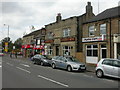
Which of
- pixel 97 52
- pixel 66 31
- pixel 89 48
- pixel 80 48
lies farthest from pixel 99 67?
pixel 66 31

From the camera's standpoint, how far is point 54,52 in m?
33.1

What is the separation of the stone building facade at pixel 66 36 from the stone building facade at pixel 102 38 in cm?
254

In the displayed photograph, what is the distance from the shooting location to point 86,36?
24.9 metres

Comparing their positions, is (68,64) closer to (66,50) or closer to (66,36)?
(66,50)

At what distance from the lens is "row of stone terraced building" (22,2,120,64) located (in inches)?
826

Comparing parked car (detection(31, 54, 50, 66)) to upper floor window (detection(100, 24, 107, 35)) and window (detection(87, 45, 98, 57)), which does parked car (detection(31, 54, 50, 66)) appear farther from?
upper floor window (detection(100, 24, 107, 35))

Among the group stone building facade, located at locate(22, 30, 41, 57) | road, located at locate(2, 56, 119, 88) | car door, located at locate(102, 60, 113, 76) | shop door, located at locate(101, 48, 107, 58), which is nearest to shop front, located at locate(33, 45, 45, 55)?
stone building facade, located at locate(22, 30, 41, 57)

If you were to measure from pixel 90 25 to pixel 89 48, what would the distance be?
10.5 feet

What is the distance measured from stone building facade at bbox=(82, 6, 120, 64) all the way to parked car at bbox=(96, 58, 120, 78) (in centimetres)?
746

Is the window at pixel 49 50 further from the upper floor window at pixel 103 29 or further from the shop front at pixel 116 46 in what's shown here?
the shop front at pixel 116 46

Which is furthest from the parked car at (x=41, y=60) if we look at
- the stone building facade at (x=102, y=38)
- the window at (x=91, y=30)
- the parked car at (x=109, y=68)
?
the parked car at (x=109, y=68)

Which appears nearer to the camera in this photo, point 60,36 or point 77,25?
point 77,25

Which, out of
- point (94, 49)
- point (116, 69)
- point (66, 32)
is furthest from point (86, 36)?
point (116, 69)

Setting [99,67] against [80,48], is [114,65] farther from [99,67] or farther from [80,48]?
[80,48]
